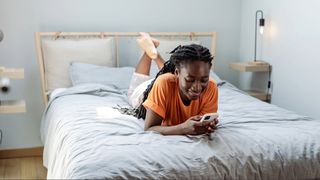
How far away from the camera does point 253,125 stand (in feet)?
6.35

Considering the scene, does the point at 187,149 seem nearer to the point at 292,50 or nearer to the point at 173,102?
the point at 173,102

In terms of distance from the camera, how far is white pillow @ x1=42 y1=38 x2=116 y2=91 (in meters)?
3.03

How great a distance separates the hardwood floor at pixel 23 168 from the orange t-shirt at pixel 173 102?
144cm

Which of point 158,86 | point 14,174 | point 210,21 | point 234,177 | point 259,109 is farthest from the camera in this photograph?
point 210,21

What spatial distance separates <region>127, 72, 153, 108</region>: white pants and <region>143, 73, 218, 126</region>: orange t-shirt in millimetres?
454

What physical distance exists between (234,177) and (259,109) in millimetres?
860

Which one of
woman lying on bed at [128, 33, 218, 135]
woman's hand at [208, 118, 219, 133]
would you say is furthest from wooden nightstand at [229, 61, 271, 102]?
woman's hand at [208, 118, 219, 133]

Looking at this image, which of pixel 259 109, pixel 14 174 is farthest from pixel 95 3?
pixel 259 109

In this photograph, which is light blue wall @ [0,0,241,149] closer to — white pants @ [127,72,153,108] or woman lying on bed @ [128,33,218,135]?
white pants @ [127,72,153,108]

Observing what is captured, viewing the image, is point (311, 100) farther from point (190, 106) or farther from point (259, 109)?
point (190, 106)

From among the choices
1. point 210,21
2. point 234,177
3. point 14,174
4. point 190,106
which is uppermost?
point 210,21

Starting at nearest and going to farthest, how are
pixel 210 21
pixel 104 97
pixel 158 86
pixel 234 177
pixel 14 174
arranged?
pixel 234 177
pixel 158 86
pixel 104 97
pixel 14 174
pixel 210 21

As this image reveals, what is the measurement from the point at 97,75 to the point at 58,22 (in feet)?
2.13

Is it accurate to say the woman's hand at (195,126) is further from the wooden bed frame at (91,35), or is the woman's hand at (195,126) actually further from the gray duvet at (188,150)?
the wooden bed frame at (91,35)
